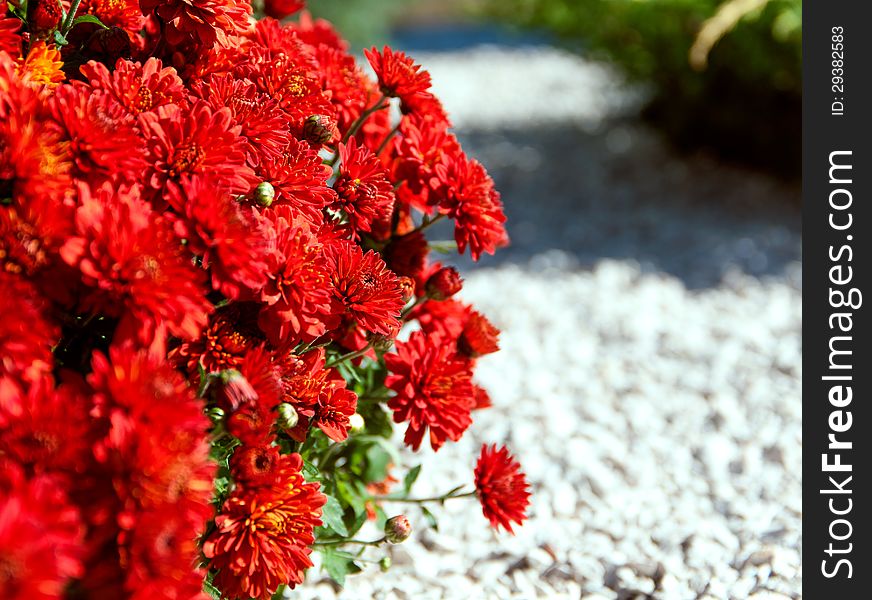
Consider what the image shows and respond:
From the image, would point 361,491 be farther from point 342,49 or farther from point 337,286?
point 342,49

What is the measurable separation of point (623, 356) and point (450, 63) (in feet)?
16.2

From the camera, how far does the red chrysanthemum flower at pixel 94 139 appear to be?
80cm

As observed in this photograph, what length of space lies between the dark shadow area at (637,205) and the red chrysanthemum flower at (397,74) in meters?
1.83

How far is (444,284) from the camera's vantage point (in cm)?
114

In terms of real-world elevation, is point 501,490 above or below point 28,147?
below

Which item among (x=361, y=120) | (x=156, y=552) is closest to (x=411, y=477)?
(x=361, y=120)

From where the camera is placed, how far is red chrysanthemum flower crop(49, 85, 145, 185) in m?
0.80

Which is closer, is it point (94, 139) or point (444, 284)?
point (94, 139)

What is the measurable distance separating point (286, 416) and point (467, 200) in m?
0.35

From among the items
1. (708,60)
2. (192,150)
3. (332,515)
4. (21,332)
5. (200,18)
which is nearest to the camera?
(21,332)

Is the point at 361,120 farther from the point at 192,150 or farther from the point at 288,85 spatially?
the point at 192,150

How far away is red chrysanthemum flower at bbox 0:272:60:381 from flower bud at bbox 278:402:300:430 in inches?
8.5

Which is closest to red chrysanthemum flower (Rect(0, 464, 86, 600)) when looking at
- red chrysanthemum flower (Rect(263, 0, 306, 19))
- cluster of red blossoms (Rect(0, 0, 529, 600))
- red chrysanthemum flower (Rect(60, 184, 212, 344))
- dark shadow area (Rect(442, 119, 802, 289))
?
cluster of red blossoms (Rect(0, 0, 529, 600))

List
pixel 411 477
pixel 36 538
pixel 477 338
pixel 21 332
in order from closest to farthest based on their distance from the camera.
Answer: pixel 36 538 < pixel 21 332 < pixel 477 338 < pixel 411 477
